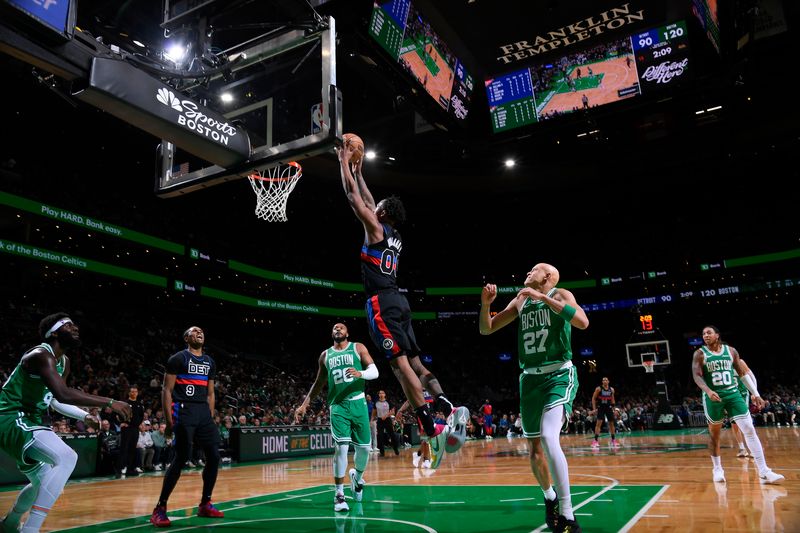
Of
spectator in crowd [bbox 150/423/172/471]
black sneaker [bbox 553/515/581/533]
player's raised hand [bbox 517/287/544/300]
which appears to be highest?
player's raised hand [bbox 517/287/544/300]

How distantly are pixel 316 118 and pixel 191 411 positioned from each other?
3.65 m

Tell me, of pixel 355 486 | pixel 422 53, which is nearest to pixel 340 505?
pixel 355 486

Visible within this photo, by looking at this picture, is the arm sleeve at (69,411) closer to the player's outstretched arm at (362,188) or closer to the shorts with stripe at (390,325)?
the shorts with stripe at (390,325)

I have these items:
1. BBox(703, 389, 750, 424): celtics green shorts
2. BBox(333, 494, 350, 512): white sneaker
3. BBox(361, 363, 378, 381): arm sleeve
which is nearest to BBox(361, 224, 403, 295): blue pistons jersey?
BBox(361, 363, 378, 381): arm sleeve

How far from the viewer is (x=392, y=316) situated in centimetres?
517

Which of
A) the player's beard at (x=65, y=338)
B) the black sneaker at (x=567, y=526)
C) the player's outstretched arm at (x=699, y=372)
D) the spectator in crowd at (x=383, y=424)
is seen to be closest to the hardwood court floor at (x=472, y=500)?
the black sneaker at (x=567, y=526)

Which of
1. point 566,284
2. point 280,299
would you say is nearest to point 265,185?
point 280,299

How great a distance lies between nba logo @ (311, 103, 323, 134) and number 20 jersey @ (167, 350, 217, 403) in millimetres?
2982

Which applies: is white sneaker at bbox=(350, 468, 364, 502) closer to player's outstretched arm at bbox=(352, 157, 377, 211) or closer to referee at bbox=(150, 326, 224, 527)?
referee at bbox=(150, 326, 224, 527)

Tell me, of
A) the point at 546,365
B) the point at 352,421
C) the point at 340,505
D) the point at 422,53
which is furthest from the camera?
the point at 422,53

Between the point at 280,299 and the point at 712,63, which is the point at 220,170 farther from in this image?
the point at 280,299

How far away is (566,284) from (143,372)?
85.2 ft

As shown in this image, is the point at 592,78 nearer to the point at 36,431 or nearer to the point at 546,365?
the point at 546,365

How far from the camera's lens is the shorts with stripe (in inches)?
200
